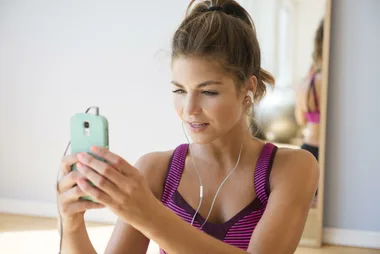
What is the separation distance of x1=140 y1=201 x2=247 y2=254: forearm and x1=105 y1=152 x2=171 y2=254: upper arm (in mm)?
294

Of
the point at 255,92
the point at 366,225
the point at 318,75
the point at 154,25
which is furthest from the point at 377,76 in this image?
the point at 255,92

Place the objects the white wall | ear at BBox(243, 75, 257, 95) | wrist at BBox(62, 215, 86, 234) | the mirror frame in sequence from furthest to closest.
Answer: the white wall → the mirror frame → ear at BBox(243, 75, 257, 95) → wrist at BBox(62, 215, 86, 234)

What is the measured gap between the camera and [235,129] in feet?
4.17

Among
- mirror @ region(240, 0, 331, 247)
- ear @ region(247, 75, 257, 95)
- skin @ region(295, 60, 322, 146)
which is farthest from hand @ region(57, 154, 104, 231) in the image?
skin @ region(295, 60, 322, 146)

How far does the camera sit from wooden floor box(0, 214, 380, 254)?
3008mm

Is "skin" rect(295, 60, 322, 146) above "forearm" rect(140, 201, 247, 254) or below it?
below

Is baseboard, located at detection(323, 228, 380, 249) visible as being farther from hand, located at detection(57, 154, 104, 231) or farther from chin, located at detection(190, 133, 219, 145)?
hand, located at detection(57, 154, 104, 231)

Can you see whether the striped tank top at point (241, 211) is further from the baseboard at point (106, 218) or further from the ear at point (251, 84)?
the baseboard at point (106, 218)

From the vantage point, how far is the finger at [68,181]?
0.85 m

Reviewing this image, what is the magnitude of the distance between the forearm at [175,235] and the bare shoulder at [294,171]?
0.27 metres

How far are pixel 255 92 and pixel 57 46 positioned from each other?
2644 mm

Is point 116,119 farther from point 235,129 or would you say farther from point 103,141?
point 103,141

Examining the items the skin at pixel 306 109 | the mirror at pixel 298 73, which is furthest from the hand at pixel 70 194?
the skin at pixel 306 109

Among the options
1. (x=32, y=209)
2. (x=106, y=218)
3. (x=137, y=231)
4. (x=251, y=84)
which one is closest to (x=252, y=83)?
(x=251, y=84)
